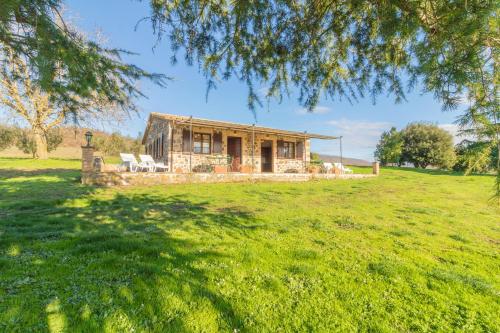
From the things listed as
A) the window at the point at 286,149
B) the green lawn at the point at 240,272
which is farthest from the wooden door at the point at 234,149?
the green lawn at the point at 240,272

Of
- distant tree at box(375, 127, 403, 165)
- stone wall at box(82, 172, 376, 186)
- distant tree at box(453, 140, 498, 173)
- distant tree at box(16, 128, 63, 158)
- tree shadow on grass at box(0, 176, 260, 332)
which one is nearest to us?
distant tree at box(453, 140, 498, 173)

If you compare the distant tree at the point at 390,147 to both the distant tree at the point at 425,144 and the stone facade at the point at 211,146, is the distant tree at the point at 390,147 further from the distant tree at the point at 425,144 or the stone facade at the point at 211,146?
the stone facade at the point at 211,146

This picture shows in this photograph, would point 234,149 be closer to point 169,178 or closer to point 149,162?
point 149,162

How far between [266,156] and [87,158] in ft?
41.0

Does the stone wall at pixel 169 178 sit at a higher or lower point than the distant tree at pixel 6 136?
lower

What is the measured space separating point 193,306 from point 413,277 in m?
2.81

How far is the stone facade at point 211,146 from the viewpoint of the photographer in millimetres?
14734

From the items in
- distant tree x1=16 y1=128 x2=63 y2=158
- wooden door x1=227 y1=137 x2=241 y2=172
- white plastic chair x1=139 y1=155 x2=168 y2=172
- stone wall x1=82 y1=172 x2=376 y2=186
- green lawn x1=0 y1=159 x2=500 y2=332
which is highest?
distant tree x1=16 y1=128 x2=63 y2=158

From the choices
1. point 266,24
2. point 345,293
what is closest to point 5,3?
point 266,24

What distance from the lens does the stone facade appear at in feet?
48.3

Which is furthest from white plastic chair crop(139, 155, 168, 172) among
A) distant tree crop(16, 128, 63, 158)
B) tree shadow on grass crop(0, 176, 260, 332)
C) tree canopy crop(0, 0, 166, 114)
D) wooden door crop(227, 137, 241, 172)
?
distant tree crop(16, 128, 63, 158)

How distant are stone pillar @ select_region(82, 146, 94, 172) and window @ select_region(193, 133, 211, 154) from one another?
634cm

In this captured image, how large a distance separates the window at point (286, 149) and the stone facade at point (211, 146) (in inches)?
11.3

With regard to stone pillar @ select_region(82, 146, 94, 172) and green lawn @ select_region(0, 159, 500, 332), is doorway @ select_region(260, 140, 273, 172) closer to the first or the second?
stone pillar @ select_region(82, 146, 94, 172)
